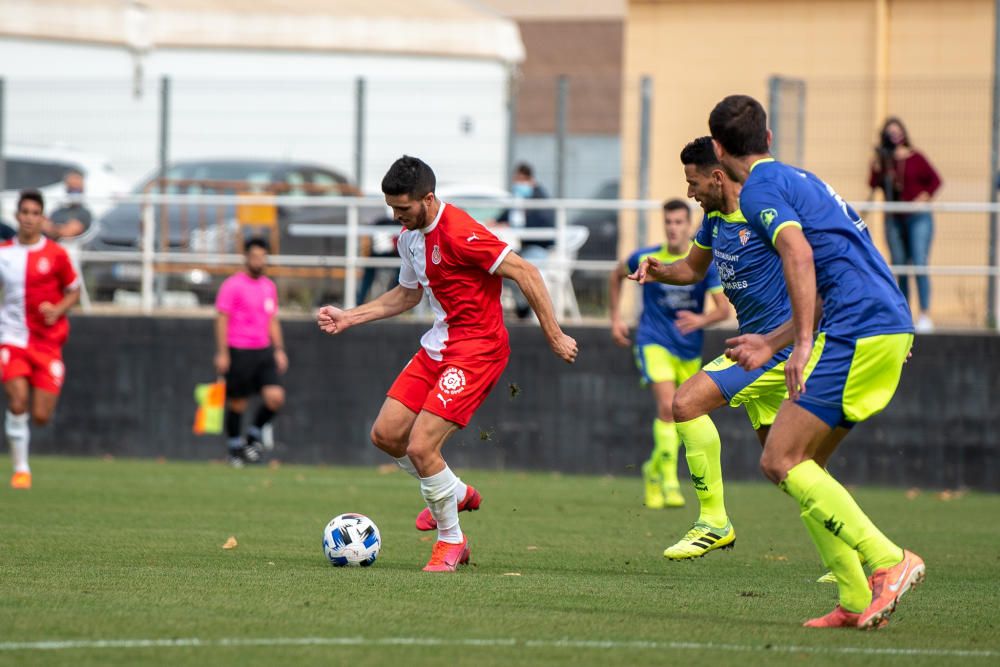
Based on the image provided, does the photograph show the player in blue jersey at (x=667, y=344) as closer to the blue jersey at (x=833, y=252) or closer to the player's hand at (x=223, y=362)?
the player's hand at (x=223, y=362)

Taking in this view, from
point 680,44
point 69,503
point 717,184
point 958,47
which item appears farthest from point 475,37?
point 717,184

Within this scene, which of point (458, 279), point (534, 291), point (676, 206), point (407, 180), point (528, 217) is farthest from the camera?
point (528, 217)

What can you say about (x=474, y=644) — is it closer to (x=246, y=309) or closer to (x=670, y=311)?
(x=670, y=311)

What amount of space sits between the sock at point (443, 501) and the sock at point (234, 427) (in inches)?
336

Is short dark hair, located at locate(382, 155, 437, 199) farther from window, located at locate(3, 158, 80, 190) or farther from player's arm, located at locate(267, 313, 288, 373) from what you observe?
window, located at locate(3, 158, 80, 190)

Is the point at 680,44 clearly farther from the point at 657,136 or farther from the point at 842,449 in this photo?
the point at 842,449

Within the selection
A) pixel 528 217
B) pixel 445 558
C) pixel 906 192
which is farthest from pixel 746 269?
pixel 528 217

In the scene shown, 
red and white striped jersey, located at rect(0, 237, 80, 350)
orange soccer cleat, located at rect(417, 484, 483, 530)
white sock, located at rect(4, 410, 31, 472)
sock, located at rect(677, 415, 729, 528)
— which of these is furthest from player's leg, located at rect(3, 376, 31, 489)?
sock, located at rect(677, 415, 729, 528)

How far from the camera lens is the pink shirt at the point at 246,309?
16.7 metres

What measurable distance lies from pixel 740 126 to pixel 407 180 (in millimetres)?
2179

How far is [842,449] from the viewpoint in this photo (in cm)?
1625

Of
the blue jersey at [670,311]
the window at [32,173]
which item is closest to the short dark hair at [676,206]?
the blue jersey at [670,311]

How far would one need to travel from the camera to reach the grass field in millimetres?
6180

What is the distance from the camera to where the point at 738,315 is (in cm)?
938
